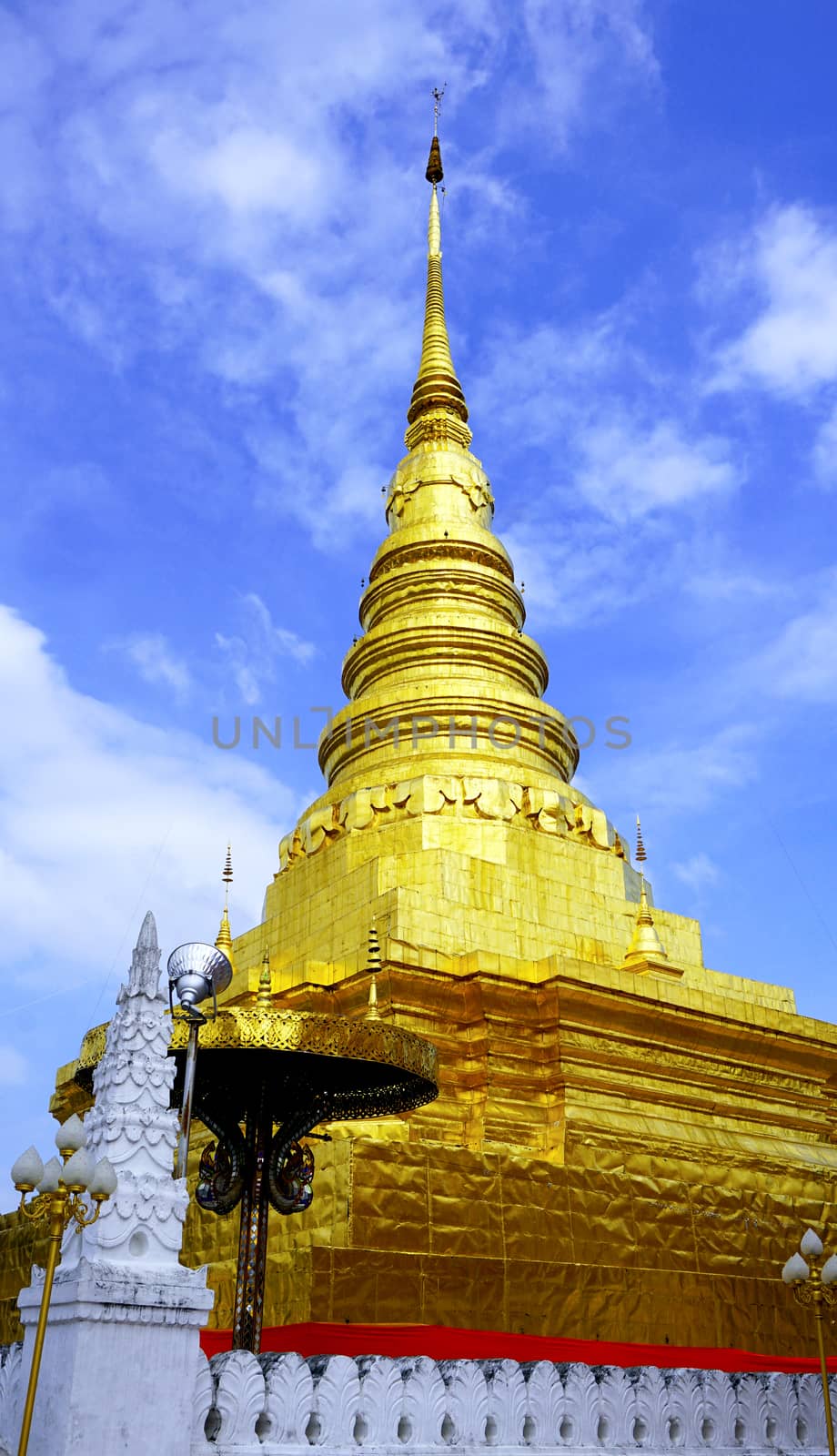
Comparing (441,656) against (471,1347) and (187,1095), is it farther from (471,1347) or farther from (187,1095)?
(187,1095)

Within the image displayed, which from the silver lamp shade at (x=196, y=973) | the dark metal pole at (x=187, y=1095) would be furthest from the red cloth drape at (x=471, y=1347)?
the silver lamp shade at (x=196, y=973)

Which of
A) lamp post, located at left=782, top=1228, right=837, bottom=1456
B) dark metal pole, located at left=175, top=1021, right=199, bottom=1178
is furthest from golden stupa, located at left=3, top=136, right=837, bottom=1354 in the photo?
lamp post, located at left=782, top=1228, right=837, bottom=1456

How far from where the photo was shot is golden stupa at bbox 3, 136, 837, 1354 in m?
12.8

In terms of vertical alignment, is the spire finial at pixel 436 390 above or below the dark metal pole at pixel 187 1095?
above

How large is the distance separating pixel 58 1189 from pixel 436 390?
23.2m

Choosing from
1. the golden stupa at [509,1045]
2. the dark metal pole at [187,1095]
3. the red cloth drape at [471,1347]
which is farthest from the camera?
the golden stupa at [509,1045]

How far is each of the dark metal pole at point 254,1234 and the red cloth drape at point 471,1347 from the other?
515 millimetres

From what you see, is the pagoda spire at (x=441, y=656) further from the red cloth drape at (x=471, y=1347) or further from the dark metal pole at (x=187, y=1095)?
the dark metal pole at (x=187, y=1095)

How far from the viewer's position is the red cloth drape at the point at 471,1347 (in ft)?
32.3

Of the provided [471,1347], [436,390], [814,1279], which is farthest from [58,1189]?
[436,390]

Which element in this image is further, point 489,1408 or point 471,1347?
point 471,1347

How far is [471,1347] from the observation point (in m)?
10.7

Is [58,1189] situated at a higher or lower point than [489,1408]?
higher

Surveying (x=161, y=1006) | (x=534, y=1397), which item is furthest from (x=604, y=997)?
(x=161, y=1006)
